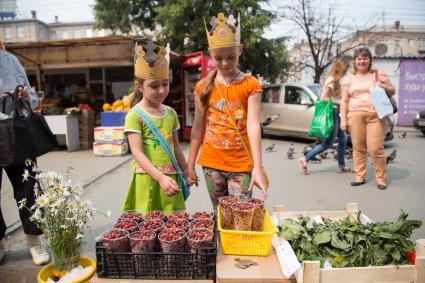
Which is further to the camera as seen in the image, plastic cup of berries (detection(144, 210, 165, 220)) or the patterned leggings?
the patterned leggings

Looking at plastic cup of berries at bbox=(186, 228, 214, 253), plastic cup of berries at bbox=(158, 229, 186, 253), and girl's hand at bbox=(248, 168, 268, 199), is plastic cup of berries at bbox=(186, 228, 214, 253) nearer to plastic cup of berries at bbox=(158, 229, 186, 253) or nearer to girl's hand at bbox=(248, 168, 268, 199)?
plastic cup of berries at bbox=(158, 229, 186, 253)

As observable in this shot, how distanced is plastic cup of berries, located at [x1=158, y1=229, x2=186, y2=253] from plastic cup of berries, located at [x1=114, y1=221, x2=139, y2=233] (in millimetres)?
198

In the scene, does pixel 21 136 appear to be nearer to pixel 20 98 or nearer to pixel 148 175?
pixel 20 98

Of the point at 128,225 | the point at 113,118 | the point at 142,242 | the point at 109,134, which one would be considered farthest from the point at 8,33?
the point at 142,242

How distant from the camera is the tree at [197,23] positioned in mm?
13453

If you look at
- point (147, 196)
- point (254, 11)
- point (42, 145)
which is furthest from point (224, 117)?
point (254, 11)

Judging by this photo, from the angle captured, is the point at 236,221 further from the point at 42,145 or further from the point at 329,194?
the point at 329,194

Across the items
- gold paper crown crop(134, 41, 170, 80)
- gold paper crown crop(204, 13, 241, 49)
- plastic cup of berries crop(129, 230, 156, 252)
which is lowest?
plastic cup of berries crop(129, 230, 156, 252)

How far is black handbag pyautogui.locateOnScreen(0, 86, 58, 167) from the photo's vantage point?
9.16 feet

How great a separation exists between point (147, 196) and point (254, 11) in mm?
13826

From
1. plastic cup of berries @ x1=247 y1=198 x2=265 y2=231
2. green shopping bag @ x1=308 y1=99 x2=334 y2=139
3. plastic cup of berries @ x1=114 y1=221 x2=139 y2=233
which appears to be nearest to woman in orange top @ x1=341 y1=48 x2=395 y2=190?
green shopping bag @ x1=308 y1=99 x2=334 y2=139

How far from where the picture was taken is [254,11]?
14828mm

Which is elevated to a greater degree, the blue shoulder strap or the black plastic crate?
the blue shoulder strap

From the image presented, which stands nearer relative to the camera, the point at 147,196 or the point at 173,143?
the point at 147,196
